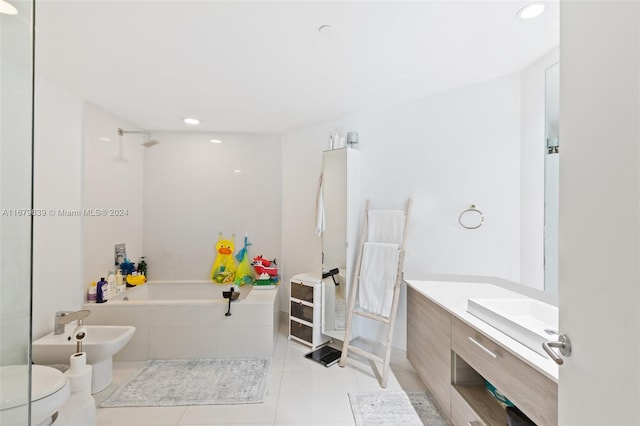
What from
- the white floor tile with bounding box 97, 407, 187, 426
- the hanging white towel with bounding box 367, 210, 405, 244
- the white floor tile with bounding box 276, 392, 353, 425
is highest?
the hanging white towel with bounding box 367, 210, 405, 244

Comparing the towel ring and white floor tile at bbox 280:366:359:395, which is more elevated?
the towel ring

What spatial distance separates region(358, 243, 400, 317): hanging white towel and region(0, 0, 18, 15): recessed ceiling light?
2.29 metres

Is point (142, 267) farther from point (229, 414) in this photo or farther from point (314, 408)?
point (314, 408)

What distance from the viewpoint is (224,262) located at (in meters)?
3.40

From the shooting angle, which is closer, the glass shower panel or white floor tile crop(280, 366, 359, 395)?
the glass shower panel

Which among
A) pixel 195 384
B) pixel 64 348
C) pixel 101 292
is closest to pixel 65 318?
pixel 64 348

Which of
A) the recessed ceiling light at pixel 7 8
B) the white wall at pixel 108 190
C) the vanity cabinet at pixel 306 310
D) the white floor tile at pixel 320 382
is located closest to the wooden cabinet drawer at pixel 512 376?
the white floor tile at pixel 320 382

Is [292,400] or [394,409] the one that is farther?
[292,400]

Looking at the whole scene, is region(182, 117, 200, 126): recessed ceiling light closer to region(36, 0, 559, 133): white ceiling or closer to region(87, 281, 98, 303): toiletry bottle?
region(36, 0, 559, 133): white ceiling

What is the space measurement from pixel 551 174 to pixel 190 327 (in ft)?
9.95

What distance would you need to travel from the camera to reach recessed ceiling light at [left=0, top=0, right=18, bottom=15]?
2.58ft

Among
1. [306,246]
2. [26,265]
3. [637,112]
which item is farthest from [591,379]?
[306,246]

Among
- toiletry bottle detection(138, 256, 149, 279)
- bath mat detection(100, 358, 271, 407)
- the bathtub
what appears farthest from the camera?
toiletry bottle detection(138, 256, 149, 279)

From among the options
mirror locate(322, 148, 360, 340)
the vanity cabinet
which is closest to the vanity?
mirror locate(322, 148, 360, 340)
